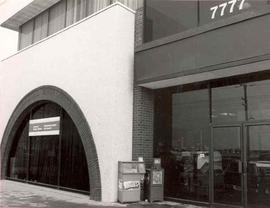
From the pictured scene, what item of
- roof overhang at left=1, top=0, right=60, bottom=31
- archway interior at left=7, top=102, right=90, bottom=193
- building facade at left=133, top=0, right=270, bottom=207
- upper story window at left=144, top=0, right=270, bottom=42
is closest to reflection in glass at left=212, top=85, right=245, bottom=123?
building facade at left=133, top=0, right=270, bottom=207

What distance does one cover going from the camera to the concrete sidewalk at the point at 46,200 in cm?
1073

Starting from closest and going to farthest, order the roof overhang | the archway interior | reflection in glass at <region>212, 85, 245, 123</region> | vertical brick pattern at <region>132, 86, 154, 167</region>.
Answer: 1. reflection in glass at <region>212, 85, 245, 123</region>
2. vertical brick pattern at <region>132, 86, 154, 167</region>
3. the archway interior
4. the roof overhang

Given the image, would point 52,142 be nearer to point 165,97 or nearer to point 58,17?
point 165,97

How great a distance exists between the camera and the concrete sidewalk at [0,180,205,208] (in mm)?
10734

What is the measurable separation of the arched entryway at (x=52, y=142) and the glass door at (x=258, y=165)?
4642 millimetres

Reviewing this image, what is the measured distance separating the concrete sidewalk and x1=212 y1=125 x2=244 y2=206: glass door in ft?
3.55

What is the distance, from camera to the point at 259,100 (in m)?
10.1

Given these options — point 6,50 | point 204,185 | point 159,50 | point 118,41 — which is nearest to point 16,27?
point 6,50

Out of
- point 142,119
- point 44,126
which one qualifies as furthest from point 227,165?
point 44,126

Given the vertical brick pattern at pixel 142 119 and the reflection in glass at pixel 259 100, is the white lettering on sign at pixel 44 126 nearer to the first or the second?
the vertical brick pattern at pixel 142 119

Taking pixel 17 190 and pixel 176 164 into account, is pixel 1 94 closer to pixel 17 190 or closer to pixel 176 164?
pixel 17 190

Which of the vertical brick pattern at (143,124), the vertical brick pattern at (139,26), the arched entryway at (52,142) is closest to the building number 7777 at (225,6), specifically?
the vertical brick pattern at (139,26)

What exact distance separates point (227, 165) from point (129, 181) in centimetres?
299

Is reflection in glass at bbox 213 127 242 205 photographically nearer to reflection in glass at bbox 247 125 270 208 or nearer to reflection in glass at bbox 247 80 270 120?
reflection in glass at bbox 247 125 270 208
